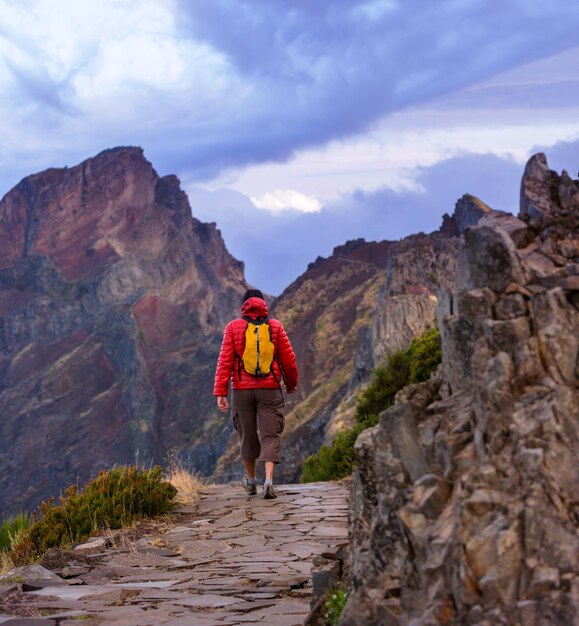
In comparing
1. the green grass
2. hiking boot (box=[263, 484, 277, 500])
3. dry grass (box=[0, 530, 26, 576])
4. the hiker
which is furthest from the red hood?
dry grass (box=[0, 530, 26, 576])

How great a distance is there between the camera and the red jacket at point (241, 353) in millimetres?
9828

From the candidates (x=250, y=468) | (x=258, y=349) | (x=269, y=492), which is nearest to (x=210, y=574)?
(x=258, y=349)

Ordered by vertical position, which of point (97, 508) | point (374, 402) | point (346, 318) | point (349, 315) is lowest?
point (97, 508)

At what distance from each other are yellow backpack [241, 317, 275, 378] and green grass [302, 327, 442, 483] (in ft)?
7.90

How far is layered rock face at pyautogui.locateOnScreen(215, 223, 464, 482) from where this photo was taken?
123 feet

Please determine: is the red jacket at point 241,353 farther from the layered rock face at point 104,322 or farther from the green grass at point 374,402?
the layered rock face at point 104,322

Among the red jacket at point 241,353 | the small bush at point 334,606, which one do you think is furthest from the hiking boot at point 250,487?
the small bush at point 334,606

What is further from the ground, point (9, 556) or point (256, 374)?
point (256, 374)

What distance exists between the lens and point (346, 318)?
197 ft

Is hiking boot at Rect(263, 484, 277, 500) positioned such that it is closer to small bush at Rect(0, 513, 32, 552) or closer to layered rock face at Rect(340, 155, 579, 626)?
small bush at Rect(0, 513, 32, 552)

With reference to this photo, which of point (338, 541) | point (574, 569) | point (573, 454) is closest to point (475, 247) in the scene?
point (573, 454)

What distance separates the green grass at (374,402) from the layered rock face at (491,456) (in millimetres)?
7575

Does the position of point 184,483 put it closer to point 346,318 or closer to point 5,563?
point 5,563

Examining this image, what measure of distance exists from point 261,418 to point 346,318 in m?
50.2
